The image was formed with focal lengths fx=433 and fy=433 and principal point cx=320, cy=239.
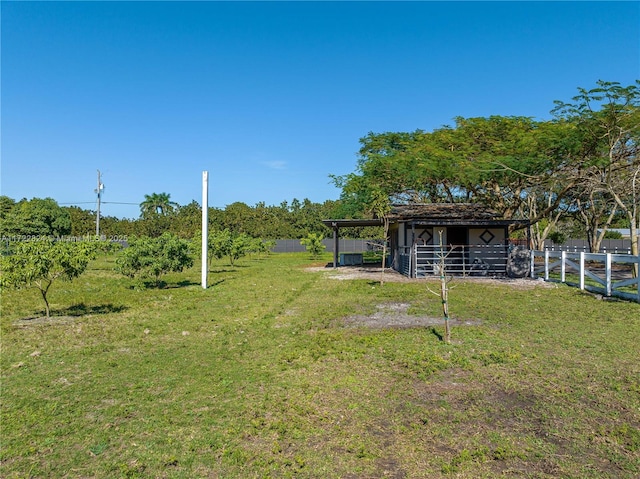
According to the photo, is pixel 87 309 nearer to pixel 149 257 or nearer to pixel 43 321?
pixel 43 321

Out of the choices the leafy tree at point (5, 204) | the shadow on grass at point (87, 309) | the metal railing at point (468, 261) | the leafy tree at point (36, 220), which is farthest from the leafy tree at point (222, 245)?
the leafy tree at point (5, 204)

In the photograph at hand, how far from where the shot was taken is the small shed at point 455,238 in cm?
1864

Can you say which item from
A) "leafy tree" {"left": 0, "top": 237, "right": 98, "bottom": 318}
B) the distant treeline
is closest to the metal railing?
"leafy tree" {"left": 0, "top": 237, "right": 98, "bottom": 318}

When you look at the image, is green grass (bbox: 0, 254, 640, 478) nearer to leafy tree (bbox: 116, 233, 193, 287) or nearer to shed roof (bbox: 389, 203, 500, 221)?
leafy tree (bbox: 116, 233, 193, 287)

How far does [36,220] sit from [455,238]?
1627 inches

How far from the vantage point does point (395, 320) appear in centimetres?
928

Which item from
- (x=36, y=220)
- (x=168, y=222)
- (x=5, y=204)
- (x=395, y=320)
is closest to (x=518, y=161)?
(x=395, y=320)

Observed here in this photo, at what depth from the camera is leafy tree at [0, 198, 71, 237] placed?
134 ft

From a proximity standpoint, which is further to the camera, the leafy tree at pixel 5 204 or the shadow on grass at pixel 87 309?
the leafy tree at pixel 5 204

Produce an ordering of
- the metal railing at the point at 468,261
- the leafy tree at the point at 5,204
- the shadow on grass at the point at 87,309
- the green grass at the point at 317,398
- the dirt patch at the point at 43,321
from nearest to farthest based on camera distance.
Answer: the green grass at the point at 317,398
the dirt patch at the point at 43,321
the shadow on grass at the point at 87,309
the metal railing at the point at 468,261
the leafy tree at the point at 5,204

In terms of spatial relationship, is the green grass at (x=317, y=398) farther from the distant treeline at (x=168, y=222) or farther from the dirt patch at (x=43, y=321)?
the distant treeline at (x=168, y=222)

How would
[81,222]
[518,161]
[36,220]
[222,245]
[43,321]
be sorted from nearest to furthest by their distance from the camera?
1. [43,321]
2. [518,161]
3. [222,245]
4. [36,220]
5. [81,222]

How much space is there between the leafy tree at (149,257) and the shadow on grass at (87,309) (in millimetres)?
3157

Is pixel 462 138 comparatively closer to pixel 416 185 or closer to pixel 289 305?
pixel 416 185
